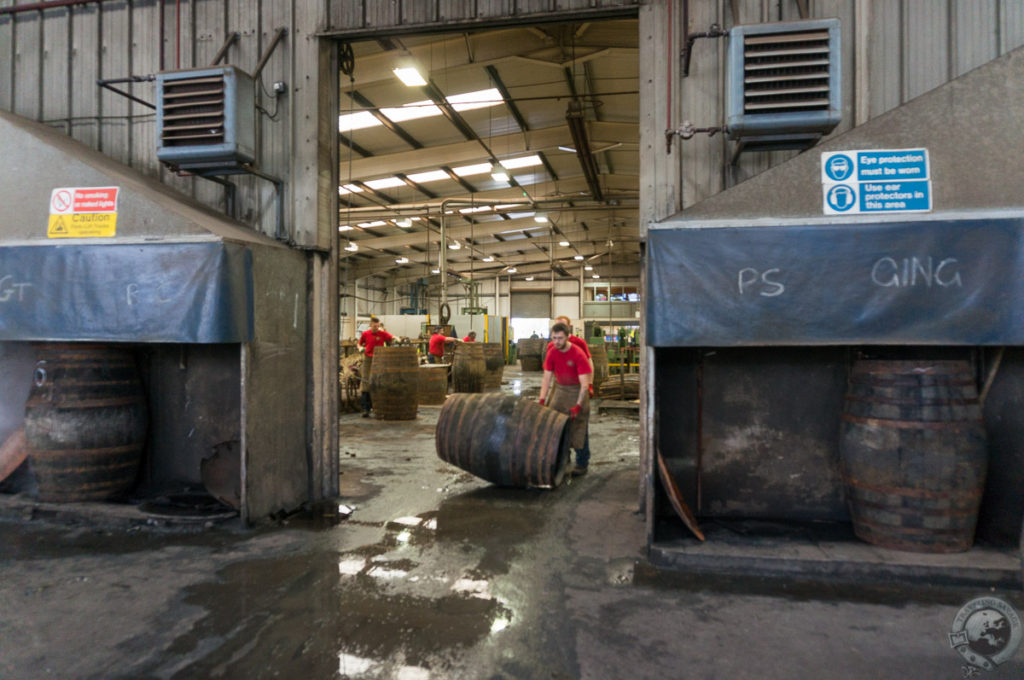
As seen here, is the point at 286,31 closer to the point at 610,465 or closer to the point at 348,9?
the point at 348,9

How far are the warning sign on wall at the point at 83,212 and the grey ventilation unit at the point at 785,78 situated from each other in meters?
5.08

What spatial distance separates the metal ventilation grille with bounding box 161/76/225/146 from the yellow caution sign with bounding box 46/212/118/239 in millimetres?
836

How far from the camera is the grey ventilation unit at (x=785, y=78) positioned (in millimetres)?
3996

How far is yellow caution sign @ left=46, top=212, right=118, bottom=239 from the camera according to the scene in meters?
4.67

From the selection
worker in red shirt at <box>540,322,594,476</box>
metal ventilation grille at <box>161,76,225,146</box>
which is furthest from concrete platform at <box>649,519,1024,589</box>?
metal ventilation grille at <box>161,76,225,146</box>

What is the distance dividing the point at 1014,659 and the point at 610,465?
452cm

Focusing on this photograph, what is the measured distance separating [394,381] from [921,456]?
8568 millimetres

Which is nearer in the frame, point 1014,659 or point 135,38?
point 1014,659

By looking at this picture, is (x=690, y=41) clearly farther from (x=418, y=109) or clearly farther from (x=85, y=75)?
(x=418, y=109)

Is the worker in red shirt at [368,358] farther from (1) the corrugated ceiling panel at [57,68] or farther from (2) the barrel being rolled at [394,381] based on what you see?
(1) the corrugated ceiling panel at [57,68]

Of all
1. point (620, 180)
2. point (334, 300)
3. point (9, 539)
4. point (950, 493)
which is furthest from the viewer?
point (620, 180)

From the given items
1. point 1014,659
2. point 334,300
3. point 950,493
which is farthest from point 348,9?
point 1014,659

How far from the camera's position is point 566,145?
1412 centimetres

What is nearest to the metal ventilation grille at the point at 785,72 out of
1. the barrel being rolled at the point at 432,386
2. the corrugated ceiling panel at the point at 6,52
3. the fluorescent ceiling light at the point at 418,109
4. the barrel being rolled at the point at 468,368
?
the fluorescent ceiling light at the point at 418,109
